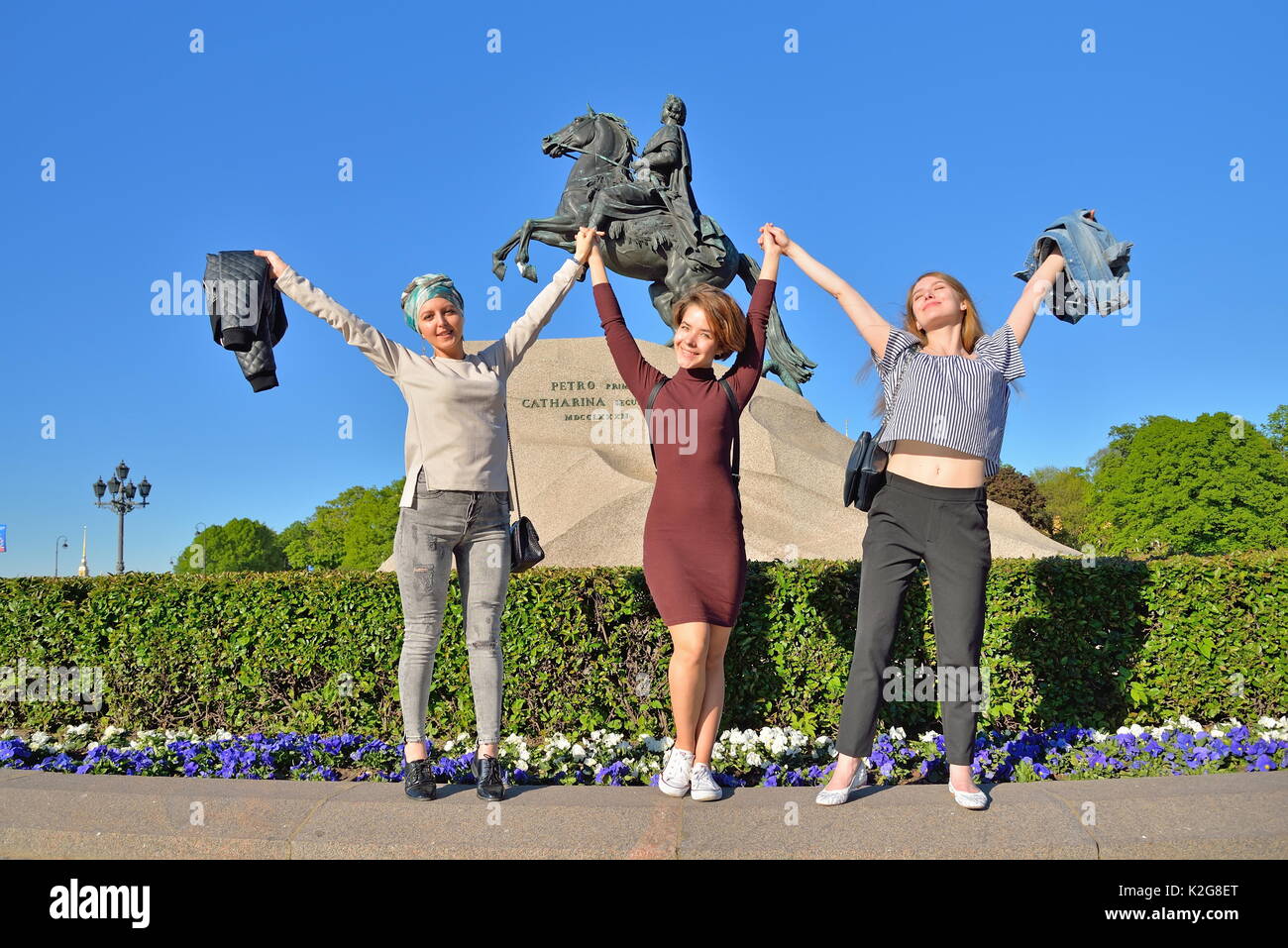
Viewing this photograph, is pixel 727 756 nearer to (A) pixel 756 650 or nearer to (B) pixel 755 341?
(A) pixel 756 650

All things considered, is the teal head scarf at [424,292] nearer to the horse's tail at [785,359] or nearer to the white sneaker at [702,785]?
the white sneaker at [702,785]

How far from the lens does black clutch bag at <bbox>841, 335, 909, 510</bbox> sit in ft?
11.4

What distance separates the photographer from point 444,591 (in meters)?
3.57

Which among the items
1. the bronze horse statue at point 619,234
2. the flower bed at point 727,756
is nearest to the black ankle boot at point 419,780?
the flower bed at point 727,756

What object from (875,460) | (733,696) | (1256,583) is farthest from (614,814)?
(1256,583)

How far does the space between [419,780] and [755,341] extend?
2010mm

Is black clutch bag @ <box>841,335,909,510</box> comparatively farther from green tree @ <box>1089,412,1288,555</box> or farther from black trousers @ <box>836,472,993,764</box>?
green tree @ <box>1089,412,1288,555</box>

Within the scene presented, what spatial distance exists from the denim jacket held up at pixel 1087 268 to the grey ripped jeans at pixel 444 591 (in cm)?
232

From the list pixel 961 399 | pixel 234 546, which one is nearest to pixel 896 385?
pixel 961 399

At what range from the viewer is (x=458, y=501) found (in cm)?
354

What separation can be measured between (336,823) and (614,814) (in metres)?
0.88

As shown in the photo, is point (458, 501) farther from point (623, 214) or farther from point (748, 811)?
point (623, 214)

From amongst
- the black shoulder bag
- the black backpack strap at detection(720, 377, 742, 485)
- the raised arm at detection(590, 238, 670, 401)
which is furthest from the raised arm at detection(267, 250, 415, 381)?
the black shoulder bag

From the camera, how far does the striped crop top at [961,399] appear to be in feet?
A: 11.1
